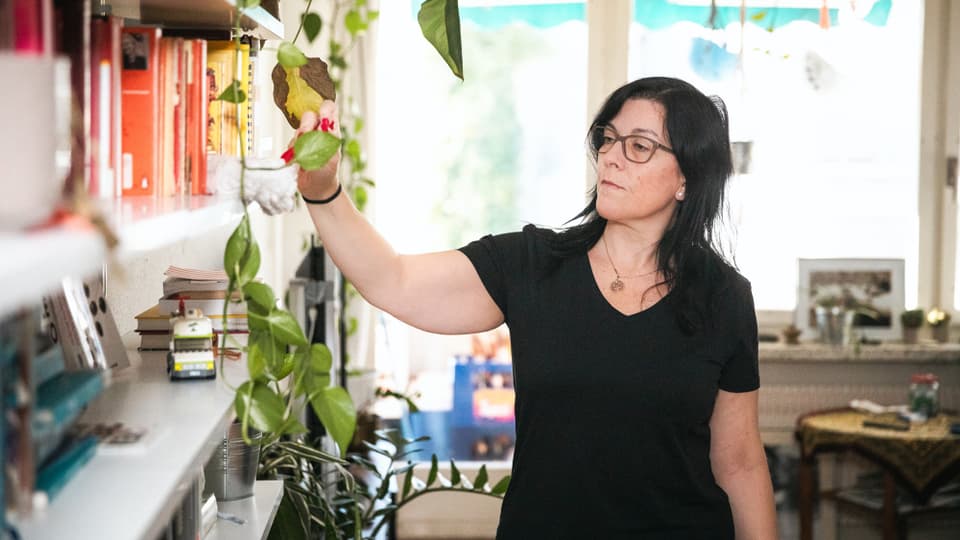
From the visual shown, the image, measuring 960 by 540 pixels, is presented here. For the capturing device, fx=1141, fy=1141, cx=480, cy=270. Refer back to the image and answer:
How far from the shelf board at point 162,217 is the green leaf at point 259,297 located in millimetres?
76

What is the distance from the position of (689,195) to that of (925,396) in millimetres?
2456

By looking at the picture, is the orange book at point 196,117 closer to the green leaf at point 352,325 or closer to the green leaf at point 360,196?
the green leaf at point 360,196

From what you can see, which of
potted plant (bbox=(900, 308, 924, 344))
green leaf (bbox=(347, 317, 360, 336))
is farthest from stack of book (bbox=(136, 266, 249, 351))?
potted plant (bbox=(900, 308, 924, 344))

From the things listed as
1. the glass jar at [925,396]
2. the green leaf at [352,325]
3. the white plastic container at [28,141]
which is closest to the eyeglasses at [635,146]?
the white plastic container at [28,141]

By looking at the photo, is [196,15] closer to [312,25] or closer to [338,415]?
[338,415]

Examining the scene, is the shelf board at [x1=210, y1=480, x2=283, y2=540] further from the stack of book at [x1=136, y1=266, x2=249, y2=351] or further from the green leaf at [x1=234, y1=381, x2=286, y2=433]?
the green leaf at [x1=234, y1=381, x2=286, y2=433]

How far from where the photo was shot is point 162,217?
91 cm

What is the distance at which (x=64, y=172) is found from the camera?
86 cm

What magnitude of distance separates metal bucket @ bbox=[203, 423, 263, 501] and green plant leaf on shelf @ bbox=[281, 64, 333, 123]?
0.63 meters

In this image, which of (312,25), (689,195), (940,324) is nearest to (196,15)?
(689,195)

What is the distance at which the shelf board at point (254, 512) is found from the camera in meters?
1.77

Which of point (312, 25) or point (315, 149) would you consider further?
point (312, 25)

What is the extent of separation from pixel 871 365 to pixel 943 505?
60 centimetres

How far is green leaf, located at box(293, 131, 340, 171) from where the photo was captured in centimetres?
120
